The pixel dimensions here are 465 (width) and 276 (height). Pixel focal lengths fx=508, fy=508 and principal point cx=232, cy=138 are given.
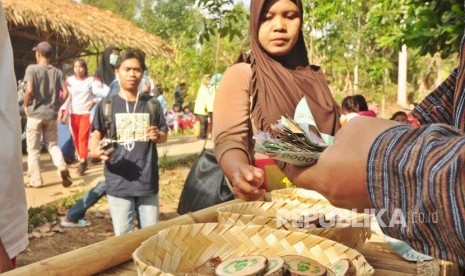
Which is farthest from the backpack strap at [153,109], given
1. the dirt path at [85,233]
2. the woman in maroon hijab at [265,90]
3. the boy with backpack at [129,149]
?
the woman in maroon hijab at [265,90]

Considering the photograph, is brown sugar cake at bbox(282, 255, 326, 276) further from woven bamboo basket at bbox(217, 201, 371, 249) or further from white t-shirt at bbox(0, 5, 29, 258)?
white t-shirt at bbox(0, 5, 29, 258)

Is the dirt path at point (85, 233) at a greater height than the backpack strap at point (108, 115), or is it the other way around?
the backpack strap at point (108, 115)

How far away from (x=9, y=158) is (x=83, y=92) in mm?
5859

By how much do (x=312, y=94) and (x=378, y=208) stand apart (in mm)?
1177

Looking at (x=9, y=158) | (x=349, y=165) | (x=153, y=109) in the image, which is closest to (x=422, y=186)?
(x=349, y=165)

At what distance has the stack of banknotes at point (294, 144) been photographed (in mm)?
790

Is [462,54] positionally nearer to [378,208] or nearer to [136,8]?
[378,208]

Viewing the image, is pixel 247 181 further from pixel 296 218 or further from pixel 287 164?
pixel 287 164

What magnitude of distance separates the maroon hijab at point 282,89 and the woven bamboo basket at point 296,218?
1.07ft

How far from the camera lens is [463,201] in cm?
62

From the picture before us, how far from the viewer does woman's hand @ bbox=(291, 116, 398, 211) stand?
0.70 meters

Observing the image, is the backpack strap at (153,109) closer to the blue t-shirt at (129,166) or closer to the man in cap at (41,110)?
the blue t-shirt at (129,166)

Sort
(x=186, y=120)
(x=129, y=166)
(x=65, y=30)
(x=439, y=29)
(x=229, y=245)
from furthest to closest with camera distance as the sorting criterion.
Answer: (x=186, y=120)
(x=65, y=30)
(x=129, y=166)
(x=439, y=29)
(x=229, y=245)

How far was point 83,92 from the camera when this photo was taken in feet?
22.8
